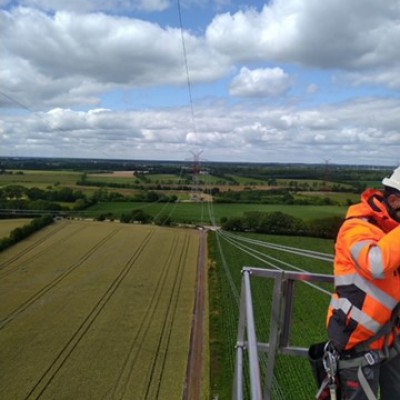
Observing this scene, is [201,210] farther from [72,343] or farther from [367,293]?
[367,293]

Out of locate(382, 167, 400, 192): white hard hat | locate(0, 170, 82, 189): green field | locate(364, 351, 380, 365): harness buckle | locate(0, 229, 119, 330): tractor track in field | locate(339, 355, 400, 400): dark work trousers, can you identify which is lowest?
locate(0, 229, 119, 330): tractor track in field

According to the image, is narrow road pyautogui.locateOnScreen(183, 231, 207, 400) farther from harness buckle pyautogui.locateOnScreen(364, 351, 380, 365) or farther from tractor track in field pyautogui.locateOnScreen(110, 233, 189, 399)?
harness buckle pyautogui.locateOnScreen(364, 351, 380, 365)

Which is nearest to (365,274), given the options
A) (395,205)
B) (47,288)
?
(395,205)

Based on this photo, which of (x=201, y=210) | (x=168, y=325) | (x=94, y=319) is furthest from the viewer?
(x=201, y=210)

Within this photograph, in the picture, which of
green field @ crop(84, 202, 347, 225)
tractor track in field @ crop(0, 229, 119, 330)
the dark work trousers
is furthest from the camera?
green field @ crop(84, 202, 347, 225)

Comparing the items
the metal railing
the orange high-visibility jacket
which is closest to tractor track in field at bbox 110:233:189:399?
the metal railing

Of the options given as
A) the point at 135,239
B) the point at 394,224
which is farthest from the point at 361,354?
the point at 135,239
